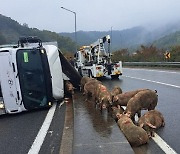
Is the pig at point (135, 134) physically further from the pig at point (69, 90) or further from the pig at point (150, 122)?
the pig at point (69, 90)

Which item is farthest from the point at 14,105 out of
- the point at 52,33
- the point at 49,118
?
the point at 52,33

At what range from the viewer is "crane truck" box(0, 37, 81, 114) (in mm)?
10586

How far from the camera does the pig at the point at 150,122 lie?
285 inches

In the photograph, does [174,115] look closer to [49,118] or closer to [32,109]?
[49,118]

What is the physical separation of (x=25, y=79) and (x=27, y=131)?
2788mm

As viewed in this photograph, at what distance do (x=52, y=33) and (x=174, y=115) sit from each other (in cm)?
8584

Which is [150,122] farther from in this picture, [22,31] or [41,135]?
[22,31]

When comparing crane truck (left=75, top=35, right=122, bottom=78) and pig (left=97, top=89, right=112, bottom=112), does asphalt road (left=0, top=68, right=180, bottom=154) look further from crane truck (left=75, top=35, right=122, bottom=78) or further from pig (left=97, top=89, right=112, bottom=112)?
crane truck (left=75, top=35, right=122, bottom=78)

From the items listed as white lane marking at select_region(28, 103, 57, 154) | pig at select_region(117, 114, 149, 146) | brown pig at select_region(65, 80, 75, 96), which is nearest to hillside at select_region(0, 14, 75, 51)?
brown pig at select_region(65, 80, 75, 96)

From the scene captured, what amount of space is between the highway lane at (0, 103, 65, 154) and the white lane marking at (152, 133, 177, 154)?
6.22 feet

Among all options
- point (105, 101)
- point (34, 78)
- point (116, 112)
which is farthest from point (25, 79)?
point (116, 112)

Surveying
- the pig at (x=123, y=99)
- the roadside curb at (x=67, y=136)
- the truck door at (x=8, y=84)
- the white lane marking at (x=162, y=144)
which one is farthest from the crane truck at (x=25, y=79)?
the white lane marking at (x=162, y=144)

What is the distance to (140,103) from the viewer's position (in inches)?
343

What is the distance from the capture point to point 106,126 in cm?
757
